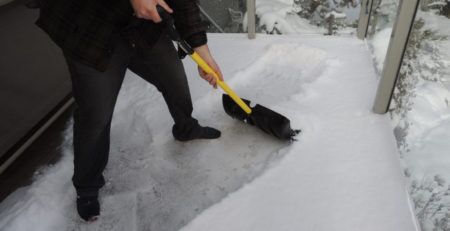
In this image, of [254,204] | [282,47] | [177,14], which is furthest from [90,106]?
[282,47]

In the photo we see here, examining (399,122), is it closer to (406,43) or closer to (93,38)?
(406,43)

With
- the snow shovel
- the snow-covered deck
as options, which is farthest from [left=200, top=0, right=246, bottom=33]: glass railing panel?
the snow shovel

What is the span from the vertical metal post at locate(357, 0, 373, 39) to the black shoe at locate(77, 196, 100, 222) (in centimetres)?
208

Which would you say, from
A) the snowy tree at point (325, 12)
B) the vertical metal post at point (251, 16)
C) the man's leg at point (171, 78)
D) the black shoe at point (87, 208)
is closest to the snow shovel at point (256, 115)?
the man's leg at point (171, 78)

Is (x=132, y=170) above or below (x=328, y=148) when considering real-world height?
below

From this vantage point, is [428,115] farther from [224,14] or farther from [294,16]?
[224,14]

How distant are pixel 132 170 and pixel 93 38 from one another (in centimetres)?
78

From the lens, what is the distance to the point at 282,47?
8.27 feet

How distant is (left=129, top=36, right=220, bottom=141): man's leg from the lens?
57.6 inches

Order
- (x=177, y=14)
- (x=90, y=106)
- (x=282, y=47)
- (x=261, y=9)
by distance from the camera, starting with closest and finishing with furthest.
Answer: (x=90, y=106) → (x=177, y=14) → (x=282, y=47) → (x=261, y=9)

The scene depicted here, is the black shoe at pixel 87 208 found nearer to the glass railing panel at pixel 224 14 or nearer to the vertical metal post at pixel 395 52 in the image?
the vertical metal post at pixel 395 52

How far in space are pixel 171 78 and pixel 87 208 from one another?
0.65 metres

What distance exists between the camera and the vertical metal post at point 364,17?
2.49m

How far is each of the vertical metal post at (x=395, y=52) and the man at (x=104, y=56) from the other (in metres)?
0.80
